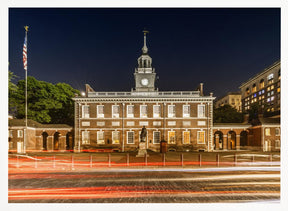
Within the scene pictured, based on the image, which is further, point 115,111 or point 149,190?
point 115,111

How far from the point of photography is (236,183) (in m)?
9.73

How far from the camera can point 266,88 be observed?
273 ft

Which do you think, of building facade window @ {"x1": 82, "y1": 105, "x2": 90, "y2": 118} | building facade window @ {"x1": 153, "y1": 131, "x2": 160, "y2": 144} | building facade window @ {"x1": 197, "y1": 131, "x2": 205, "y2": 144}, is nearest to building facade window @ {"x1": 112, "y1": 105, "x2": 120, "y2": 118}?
building facade window @ {"x1": 82, "y1": 105, "x2": 90, "y2": 118}

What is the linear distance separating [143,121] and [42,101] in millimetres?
18908

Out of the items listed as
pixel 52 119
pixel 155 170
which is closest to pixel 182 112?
pixel 155 170

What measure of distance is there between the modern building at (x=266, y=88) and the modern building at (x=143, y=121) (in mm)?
43269

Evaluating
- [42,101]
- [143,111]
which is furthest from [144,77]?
[42,101]

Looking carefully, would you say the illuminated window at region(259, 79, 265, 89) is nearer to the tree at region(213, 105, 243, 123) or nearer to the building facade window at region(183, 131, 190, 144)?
the tree at region(213, 105, 243, 123)

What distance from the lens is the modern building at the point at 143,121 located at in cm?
3167

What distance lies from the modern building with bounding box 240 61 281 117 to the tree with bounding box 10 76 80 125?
5799cm

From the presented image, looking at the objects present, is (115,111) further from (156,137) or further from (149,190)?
(149,190)

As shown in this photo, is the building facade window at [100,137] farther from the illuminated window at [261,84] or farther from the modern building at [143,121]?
the illuminated window at [261,84]
